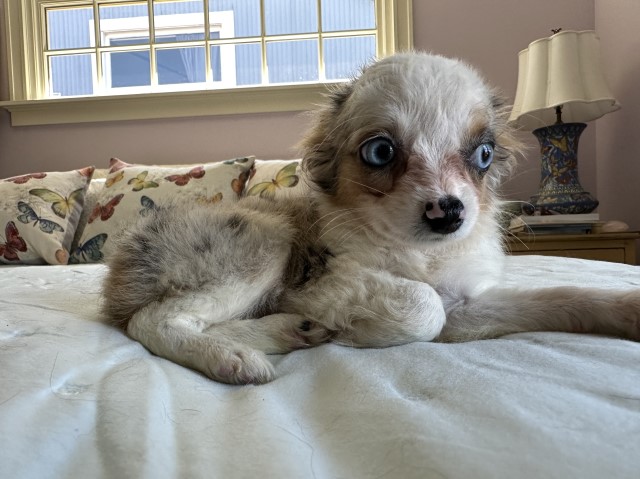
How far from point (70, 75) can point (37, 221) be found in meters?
1.65

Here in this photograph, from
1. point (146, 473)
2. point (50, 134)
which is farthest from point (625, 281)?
point (50, 134)

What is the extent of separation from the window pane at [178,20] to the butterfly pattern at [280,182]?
1636 mm

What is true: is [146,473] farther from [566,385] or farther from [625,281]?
[625,281]

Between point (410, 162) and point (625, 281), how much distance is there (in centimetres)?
82

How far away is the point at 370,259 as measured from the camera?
1.12 metres

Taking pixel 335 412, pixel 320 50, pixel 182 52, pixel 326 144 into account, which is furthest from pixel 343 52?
pixel 335 412

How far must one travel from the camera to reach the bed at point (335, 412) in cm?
53

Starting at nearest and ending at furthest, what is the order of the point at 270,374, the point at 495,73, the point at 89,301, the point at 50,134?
the point at 270,374
the point at 89,301
the point at 495,73
the point at 50,134

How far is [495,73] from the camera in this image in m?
3.46

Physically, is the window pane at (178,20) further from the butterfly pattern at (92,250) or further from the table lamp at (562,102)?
the table lamp at (562,102)

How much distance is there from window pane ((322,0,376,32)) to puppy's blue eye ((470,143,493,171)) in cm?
270

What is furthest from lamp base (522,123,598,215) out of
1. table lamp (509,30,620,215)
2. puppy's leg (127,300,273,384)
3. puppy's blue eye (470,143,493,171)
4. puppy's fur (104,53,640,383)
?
puppy's leg (127,300,273,384)

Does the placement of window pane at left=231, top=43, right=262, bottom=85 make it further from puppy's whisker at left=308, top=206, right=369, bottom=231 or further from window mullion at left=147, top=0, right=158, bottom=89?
puppy's whisker at left=308, top=206, right=369, bottom=231

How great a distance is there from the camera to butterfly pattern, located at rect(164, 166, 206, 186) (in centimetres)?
263
